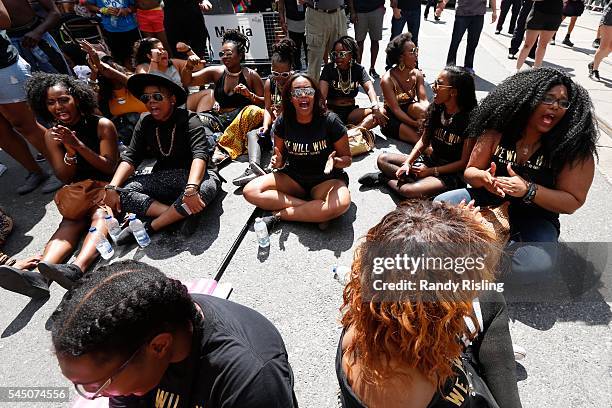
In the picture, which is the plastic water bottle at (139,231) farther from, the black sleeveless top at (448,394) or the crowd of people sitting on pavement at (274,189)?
the black sleeveless top at (448,394)

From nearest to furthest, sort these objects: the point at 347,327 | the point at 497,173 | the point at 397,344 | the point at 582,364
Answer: the point at 397,344 < the point at 347,327 < the point at 582,364 < the point at 497,173

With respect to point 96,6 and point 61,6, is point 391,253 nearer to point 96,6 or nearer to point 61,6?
point 96,6

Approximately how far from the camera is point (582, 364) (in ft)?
6.54

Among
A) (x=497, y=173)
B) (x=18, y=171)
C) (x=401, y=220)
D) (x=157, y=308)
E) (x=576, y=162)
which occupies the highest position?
(x=401, y=220)

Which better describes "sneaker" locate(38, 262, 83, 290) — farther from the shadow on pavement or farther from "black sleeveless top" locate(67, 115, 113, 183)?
"black sleeveless top" locate(67, 115, 113, 183)

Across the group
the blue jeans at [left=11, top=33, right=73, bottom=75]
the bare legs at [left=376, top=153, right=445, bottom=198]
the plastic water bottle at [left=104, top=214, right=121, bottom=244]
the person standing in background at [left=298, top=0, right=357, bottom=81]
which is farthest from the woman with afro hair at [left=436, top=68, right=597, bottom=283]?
the blue jeans at [left=11, top=33, right=73, bottom=75]

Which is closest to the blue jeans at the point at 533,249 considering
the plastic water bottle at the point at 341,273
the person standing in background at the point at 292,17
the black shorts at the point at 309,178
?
the plastic water bottle at the point at 341,273

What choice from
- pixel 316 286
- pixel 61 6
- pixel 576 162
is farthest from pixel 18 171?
pixel 576 162

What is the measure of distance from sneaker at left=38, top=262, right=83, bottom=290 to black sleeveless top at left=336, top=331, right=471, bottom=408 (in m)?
2.21

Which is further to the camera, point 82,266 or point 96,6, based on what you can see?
point 96,6

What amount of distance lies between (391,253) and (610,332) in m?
1.94

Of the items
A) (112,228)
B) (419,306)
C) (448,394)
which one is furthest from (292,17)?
(448,394)

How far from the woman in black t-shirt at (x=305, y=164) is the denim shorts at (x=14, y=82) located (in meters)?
2.59

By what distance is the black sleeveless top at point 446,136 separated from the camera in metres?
3.13
